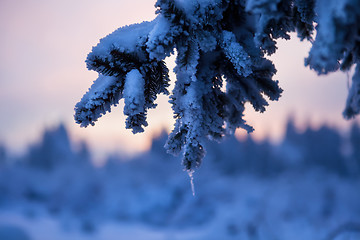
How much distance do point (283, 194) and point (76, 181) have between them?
28559mm

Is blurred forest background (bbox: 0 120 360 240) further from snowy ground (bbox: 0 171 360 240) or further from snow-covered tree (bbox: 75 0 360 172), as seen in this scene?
snow-covered tree (bbox: 75 0 360 172)

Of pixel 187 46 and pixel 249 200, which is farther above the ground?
pixel 249 200

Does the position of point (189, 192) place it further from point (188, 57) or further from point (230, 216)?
point (188, 57)

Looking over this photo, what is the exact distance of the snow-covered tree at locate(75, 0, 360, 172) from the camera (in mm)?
1382

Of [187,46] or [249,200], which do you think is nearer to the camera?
[187,46]

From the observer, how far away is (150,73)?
159 centimetres

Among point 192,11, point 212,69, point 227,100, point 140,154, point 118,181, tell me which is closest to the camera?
point 192,11

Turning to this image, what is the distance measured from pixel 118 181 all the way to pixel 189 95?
44.3 m

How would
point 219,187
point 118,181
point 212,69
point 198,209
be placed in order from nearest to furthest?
point 212,69 < point 198,209 < point 219,187 < point 118,181

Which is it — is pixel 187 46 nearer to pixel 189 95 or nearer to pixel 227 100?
pixel 189 95

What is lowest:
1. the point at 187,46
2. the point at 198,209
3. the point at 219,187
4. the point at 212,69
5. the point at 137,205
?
the point at 187,46

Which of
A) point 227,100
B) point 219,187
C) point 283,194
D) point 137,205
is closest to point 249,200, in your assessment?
point 283,194

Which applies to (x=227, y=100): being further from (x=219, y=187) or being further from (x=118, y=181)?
(x=118, y=181)

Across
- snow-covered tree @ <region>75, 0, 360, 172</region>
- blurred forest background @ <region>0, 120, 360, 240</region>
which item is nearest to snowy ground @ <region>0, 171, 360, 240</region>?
blurred forest background @ <region>0, 120, 360, 240</region>
